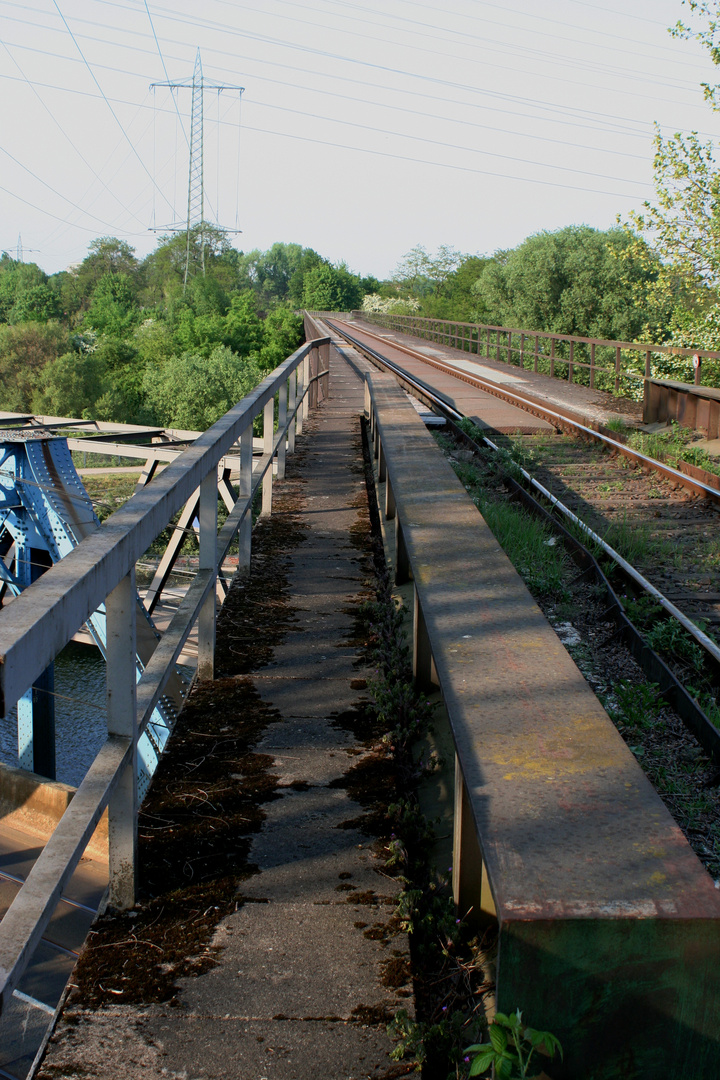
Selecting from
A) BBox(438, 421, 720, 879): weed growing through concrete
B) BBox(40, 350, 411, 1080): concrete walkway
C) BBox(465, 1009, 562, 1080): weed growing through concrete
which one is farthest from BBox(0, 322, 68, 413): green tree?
BBox(465, 1009, 562, 1080): weed growing through concrete

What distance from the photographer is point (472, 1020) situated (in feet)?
6.08

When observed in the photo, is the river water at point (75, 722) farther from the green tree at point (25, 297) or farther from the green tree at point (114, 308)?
the green tree at point (25, 297)

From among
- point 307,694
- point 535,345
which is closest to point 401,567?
point 307,694

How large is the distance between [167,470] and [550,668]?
4.28ft

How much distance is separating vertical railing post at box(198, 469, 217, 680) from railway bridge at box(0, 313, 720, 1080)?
0.01 meters

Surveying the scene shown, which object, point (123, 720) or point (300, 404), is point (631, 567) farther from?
point (123, 720)

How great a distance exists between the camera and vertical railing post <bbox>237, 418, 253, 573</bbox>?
459 centimetres

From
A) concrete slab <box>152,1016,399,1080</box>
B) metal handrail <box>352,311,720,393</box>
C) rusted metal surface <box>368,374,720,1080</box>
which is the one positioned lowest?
concrete slab <box>152,1016,399,1080</box>

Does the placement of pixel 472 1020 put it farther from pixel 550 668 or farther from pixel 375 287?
pixel 375 287

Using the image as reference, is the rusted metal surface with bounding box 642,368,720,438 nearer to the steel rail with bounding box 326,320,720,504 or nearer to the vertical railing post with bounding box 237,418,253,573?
the steel rail with bounding box 326,320,720,504

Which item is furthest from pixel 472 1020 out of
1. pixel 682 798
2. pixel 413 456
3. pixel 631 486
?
pixel 631 486

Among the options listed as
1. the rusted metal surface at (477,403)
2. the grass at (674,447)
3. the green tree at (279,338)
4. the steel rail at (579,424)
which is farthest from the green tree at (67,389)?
the grass at (674,447)

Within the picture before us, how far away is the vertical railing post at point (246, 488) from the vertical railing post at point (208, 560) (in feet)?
3.25

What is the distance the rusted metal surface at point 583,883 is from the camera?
4.65 ft
